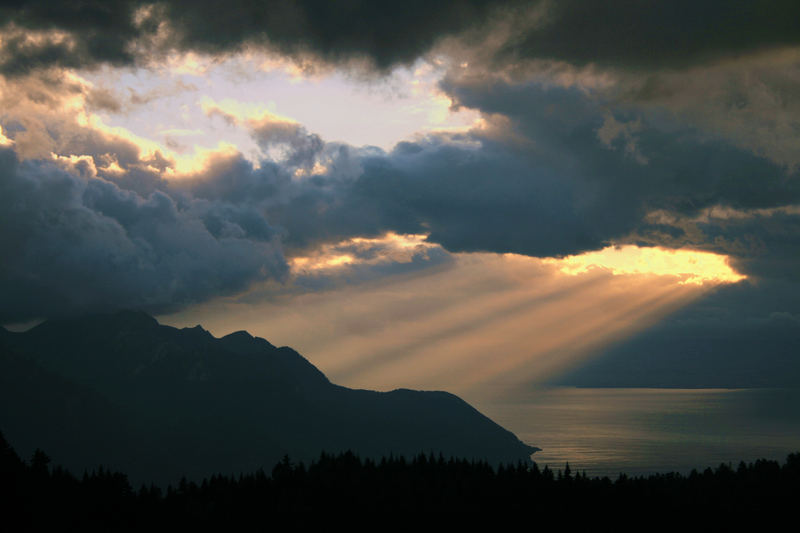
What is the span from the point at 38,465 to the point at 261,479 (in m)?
37.9

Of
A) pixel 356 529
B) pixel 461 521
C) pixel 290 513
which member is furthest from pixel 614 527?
pixel 290 513

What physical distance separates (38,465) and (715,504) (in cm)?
13033

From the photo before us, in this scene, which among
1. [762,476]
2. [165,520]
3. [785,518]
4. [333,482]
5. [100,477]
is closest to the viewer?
[165,520]

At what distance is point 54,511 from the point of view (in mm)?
91500

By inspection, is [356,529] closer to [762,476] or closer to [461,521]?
[461,521]

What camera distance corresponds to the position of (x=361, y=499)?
11375 centimetres

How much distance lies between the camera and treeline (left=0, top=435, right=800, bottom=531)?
3809 inches

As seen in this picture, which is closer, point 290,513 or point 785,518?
point 290,513

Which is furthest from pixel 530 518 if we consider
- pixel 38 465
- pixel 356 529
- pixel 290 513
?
pixel 38 465

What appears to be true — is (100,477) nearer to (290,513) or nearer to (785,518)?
(290,513)

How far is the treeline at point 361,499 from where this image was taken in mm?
96750

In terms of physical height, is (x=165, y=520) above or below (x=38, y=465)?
below

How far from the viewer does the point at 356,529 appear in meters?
106

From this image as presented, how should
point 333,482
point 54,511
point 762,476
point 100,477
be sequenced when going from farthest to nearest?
point 762,476
point 333,482
point 100,477
point 54,511
